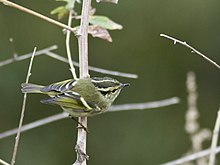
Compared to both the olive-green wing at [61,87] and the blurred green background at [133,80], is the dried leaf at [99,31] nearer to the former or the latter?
the olive-green wing at [61,87]

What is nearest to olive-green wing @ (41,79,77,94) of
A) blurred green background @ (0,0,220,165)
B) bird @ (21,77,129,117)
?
bird @ (21,77,129,117)

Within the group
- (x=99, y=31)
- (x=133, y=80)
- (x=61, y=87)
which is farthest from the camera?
(x=133, y=80)

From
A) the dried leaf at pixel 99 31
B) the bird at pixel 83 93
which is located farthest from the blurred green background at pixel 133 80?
the dried leaf at pixel 99 31

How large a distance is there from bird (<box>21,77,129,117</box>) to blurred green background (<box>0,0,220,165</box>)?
1.93 metres

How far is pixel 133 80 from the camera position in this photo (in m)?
3.98

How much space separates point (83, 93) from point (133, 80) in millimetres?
2038

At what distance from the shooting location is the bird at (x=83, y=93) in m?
1.90

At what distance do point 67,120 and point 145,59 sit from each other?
0.77 m

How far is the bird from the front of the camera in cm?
190

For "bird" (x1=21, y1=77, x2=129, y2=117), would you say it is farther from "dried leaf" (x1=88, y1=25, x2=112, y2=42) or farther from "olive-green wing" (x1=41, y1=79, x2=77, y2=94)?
"dried leaf" (x1=88, y1=25, x2=112, y2=42)

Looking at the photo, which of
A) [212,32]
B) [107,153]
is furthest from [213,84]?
[107,153]

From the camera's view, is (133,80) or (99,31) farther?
(133,80)

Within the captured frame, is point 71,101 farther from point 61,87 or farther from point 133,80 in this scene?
point 133,80

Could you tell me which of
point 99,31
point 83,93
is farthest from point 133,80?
point 99,31
